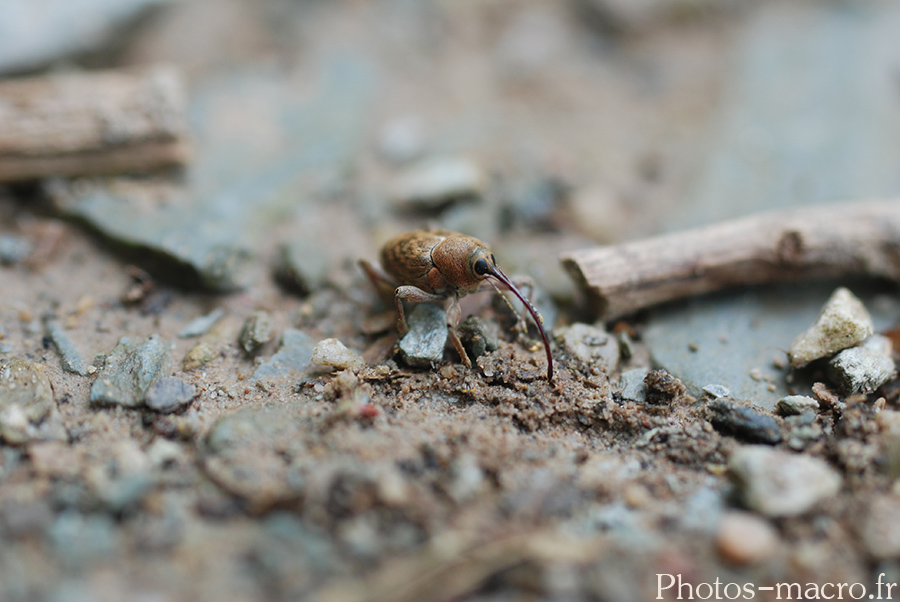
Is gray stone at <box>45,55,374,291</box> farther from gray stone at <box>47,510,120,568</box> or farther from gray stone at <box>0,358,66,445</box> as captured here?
gray stone at <box>47,510,120,568</box>

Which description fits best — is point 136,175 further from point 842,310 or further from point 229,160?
point 842,310

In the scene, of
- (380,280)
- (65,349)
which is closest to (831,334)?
(380,280)

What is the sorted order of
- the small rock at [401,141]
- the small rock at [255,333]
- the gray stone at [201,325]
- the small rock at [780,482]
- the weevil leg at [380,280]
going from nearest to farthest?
the small rock at [780,482], the small rock at [255,333], the gray stone at [201,325], the weevil leg at [380,280], the small rock at [401,141]

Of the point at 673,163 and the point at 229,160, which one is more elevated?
the point at 673,163

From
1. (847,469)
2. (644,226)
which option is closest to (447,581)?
(847,469)

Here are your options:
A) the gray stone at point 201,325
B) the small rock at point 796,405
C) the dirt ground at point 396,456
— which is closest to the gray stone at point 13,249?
the dirt ground at point 396,456

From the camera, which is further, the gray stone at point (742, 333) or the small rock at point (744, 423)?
the gray stone at point (742, 333)

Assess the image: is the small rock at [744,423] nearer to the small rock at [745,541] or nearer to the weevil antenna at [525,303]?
the small rock at [745,541]
